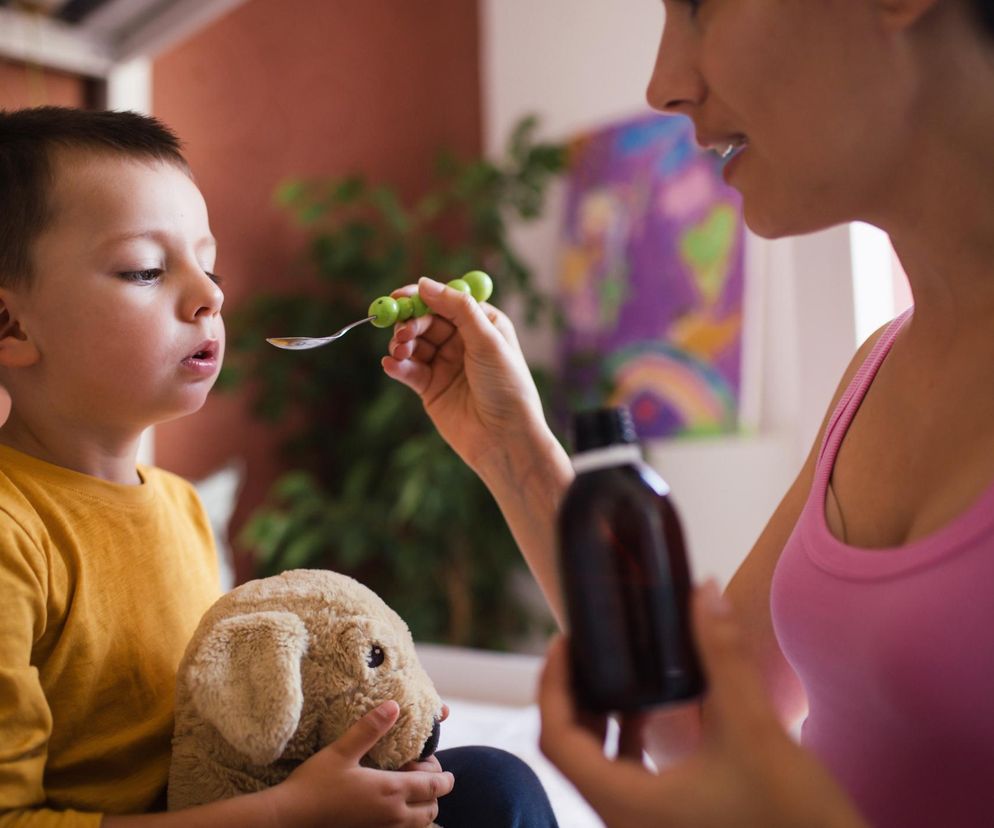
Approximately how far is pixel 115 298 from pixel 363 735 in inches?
17.3

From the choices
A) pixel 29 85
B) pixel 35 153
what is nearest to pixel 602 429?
pixel 35 153

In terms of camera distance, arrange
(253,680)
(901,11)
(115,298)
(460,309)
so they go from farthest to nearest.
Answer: (460,309)
(115,298)
(253,680)
(901,11)

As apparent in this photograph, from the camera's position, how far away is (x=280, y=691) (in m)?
0.70

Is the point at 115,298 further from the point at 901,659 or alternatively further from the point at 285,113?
the point at 285,113

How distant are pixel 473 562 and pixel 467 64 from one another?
2.00 meters

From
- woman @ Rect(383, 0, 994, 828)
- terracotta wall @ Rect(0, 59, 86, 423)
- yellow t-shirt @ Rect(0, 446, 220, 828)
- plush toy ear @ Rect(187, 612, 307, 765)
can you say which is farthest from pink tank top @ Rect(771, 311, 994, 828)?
terracotta wall @ Rect(0, 59, 86, 423)

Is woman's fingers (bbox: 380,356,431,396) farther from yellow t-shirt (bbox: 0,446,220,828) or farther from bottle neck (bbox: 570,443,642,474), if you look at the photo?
bottle neck (bbox: 570,443,642,474)

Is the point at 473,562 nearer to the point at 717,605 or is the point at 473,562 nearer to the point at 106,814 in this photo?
the point at 106,814

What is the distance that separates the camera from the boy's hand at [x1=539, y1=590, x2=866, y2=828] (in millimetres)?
448

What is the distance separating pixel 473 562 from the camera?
298 cm

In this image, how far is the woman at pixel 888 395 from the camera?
61 cm

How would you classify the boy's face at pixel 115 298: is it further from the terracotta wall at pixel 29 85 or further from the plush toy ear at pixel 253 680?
the terracotta wall at pixel 29 85

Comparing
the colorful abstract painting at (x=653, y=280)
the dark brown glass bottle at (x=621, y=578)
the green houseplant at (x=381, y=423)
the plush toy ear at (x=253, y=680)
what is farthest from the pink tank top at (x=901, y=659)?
the colorful abstract painting at (x=653, y=280)

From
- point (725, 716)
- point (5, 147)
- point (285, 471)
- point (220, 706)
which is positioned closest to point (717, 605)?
point (725, 716)
